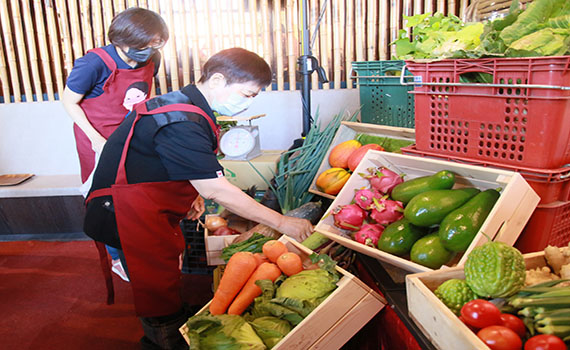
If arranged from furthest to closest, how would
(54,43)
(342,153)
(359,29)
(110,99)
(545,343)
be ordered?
(54,43) → (359,29) → (110,99) → (342,153) → (545,343)

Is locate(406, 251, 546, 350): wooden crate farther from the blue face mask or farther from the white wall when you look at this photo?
the white wall

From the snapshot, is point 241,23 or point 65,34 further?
point 65,34

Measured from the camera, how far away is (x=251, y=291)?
1.36 metres

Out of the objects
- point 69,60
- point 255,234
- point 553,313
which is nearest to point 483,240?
point 553,313

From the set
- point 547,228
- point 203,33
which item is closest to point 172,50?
point 203,33

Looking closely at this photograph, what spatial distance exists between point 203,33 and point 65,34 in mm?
1232

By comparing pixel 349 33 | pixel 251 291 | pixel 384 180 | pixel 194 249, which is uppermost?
pixel 349 33

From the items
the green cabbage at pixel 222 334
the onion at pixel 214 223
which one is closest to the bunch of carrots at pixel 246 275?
the green cabbage at pixel 222 334

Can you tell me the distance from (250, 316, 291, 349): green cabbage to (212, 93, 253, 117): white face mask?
2.87ft

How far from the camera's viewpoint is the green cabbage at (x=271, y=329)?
1.13m

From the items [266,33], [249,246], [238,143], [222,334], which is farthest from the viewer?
[266,33]

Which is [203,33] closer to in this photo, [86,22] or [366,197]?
[86,22]

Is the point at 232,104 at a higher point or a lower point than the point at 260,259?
higher

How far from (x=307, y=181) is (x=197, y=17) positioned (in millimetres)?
2152
